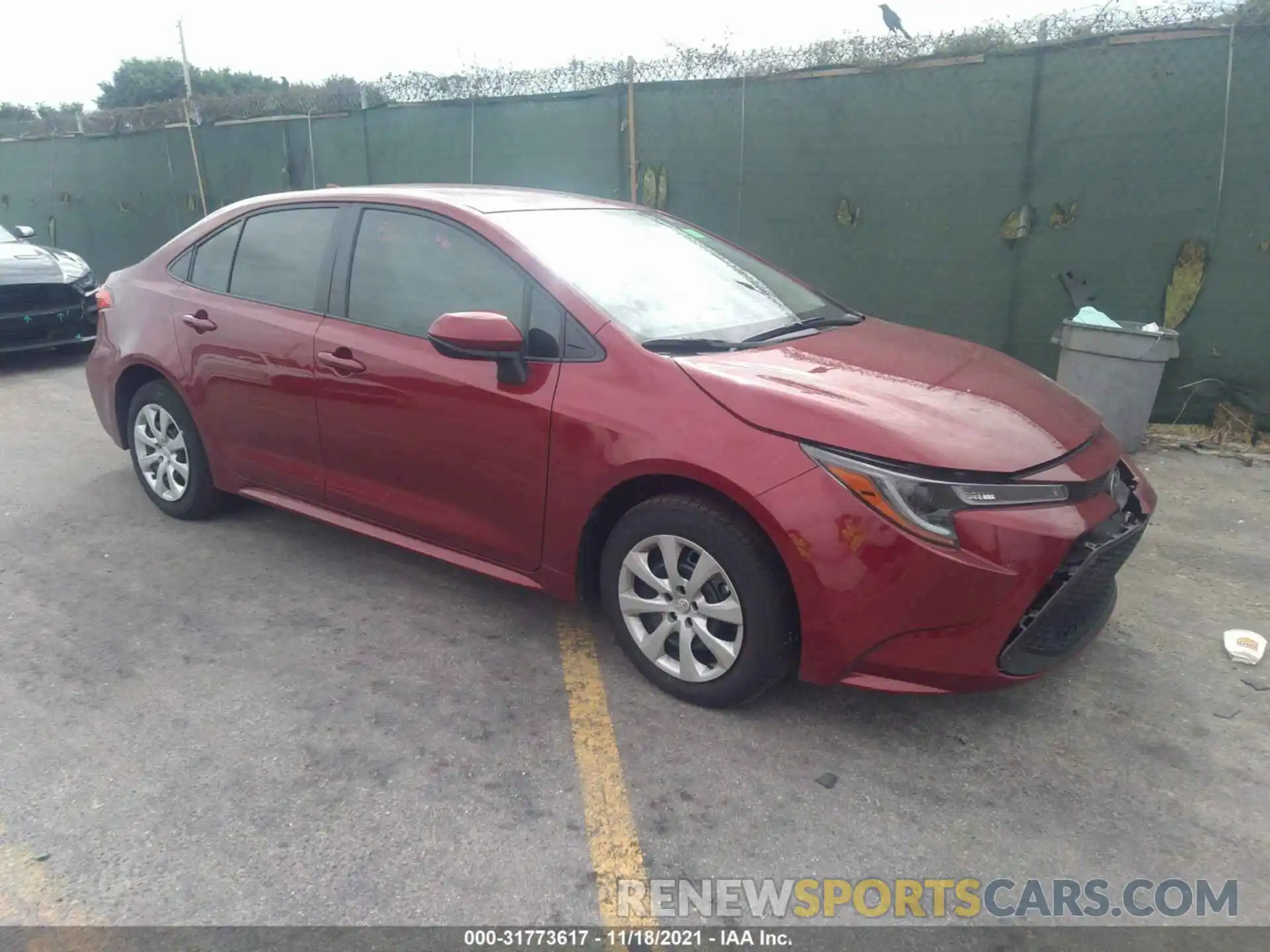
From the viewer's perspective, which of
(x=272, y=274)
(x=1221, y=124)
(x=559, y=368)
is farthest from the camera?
(x=1221, y=124)

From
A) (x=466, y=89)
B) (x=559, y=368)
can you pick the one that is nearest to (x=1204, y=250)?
(x=559, y=368)

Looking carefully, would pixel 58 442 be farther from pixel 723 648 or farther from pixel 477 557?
pixel 723 648

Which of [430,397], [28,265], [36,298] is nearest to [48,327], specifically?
→ [36,298]

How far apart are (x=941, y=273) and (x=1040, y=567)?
457 centimetres

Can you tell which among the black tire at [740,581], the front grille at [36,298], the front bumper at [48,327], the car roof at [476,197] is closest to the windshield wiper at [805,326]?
the black tire at [740,581]

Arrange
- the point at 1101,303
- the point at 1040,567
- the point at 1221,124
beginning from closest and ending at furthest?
1. the point at 1040,567
2. the point at 1221,124
3. the point at 1101,303

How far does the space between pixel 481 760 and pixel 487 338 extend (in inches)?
52.6

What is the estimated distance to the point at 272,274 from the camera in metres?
3.98

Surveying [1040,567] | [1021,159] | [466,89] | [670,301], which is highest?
[466,89]

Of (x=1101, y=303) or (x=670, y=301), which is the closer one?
(x=670, y=301)

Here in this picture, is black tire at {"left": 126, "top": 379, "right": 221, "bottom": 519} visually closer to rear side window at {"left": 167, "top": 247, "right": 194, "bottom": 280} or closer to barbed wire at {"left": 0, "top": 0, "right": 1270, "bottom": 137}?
rear side window at {"left": 167, "top": 247, "right": 194, "bottom": 280}

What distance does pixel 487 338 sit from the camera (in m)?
3.03

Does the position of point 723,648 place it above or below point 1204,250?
below

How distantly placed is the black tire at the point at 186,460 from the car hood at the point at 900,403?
2.63 m
